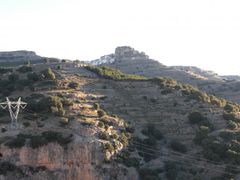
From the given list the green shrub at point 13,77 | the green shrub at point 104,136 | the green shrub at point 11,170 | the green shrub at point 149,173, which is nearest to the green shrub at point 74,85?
the green shrub at point 13,77

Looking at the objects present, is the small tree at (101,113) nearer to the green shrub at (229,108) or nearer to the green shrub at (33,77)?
the green shrub at (33,77)

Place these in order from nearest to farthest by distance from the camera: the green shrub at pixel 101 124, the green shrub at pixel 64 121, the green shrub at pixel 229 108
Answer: the green shrub at pixel 64 121 → the green shrub at pixel 101 124 → the green shrub at pixel 229 108

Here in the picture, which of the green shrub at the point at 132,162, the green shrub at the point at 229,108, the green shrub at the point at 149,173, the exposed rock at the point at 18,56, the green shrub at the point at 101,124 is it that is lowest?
the green shrub at the point at 149,173

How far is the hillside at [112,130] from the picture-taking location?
7162 centimetres

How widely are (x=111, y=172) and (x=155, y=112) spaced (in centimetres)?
2374

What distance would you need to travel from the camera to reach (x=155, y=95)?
98875 mm

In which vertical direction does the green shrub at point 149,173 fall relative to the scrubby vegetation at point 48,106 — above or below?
below

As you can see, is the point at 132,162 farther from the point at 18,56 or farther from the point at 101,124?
the point at 18,56

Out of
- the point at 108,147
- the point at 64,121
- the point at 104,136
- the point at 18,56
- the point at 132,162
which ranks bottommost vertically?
the point at 132,162

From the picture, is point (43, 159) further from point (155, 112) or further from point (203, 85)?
point (203, 85)

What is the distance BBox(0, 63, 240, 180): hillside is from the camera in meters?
71.6

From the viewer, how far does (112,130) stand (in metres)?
81.6

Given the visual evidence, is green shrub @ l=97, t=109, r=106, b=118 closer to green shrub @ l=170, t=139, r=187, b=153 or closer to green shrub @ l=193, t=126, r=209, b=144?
green shrub @ l=170, t=139, r=187, b=153

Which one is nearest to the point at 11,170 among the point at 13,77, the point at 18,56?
the point at 13,77
